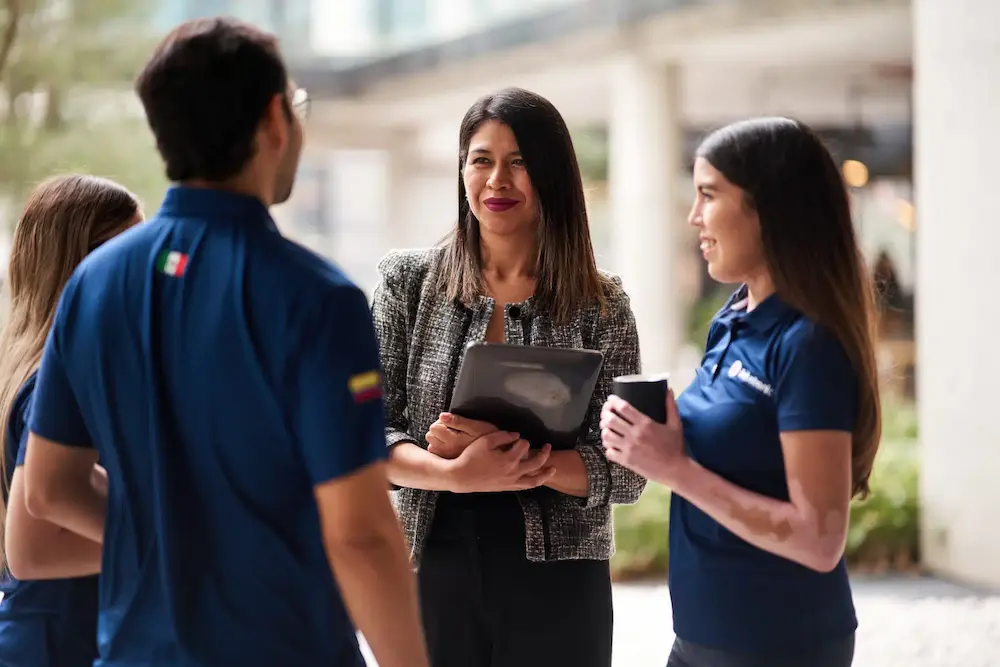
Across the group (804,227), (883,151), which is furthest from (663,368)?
(804,227)

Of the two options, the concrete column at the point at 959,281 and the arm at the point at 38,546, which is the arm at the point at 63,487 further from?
the concrete column at the point at 959,281

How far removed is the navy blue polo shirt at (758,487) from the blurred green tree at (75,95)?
6092 millimetres

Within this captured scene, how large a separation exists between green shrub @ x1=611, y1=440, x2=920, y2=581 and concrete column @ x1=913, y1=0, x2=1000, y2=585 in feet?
0.76

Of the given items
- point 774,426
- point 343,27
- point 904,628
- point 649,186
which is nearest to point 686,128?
point 343,27

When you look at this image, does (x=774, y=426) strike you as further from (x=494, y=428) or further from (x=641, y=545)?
(x=641, y=545)

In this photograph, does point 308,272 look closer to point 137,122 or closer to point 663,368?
point 137,122

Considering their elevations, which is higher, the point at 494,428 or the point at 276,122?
the point at 276,122

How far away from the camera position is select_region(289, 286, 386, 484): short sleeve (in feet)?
3.92

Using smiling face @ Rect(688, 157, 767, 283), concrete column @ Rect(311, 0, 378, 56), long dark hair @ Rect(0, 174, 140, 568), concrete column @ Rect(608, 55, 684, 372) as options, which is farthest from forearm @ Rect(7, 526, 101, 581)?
concrete column @ Rect(311, 0, 378, 56)

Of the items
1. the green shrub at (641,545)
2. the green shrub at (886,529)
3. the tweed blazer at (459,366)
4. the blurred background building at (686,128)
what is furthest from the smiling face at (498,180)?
the green shrub at (886,529)

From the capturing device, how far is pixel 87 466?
4.57 feet

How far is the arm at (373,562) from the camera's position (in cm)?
121

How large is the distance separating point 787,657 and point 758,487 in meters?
0.25

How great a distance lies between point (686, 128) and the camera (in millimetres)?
14125
